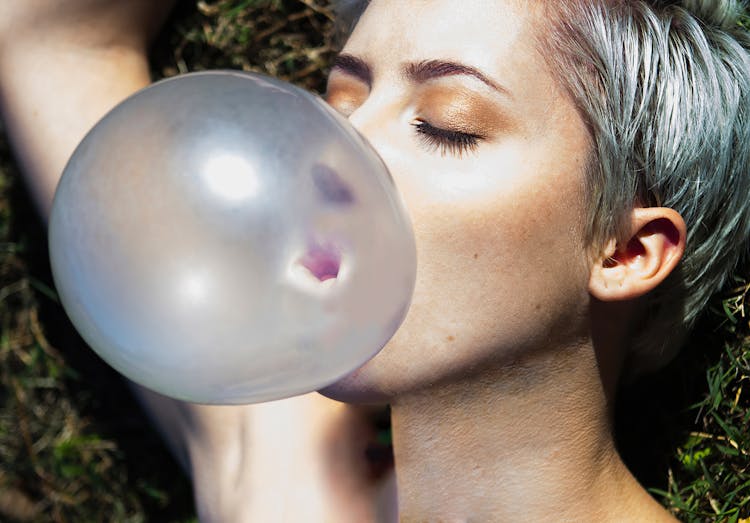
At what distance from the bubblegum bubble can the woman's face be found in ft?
0.58

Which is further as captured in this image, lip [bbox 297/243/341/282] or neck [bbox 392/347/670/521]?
neck [bbox 392/347/670/521]

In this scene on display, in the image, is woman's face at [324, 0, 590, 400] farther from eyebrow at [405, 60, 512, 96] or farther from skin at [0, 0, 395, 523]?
skin at [0, 0, 395, 523]

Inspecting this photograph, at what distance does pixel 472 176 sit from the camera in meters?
1.48

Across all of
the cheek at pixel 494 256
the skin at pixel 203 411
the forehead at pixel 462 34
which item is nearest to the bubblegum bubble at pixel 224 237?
the cheek at pixel 494 256

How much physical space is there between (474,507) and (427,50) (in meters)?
0.85

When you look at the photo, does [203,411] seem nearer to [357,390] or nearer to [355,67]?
[357,390]

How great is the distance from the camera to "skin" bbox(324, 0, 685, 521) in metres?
1.49

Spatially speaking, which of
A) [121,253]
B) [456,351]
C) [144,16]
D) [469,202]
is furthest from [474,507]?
[144,16]

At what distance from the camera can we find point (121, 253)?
1206mm

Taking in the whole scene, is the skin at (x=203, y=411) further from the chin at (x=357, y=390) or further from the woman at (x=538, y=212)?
the chin at (x=357, y=390)

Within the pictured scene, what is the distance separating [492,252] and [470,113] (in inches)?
8.7

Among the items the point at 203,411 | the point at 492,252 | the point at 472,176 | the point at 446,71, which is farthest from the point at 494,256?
the point at 203,411

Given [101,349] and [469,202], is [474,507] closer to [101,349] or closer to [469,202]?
[469,202]

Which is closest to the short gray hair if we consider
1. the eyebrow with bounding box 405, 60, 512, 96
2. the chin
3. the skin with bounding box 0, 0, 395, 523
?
the eyebrow with bounding box 405, 60, 512, 96
